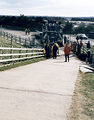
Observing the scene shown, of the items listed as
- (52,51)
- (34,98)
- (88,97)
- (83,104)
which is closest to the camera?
(83,104)

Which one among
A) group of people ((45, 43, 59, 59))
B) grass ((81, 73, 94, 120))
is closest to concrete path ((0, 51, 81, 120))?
grass ((81, 73, 94, 120))

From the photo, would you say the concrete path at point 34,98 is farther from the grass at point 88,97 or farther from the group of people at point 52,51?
the group of people at point 52,51

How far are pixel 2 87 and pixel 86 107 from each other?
2783 millimetres

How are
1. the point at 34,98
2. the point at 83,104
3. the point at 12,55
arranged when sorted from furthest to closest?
the point at 12,55 → the point at 34,98 → the point at 83,104

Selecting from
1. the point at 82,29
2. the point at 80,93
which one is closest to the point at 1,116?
the point at 80,93

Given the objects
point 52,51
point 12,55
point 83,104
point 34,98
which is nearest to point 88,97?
point 83,104

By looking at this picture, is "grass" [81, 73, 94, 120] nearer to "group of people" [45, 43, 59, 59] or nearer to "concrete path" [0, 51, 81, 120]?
"concrete path" [0, 51, 81, 120]

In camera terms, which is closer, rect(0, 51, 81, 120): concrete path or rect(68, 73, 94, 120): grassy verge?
rect(0, 51, 81, 120): concrete path

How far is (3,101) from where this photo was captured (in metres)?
6.85

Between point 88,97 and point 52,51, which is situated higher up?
point 88,97

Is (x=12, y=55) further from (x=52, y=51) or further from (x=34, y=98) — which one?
(x=52, y=51)

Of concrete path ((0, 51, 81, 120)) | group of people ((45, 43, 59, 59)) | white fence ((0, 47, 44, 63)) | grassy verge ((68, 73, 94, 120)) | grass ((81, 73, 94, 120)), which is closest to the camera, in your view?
concrete path ((0, 51, 81, 120))

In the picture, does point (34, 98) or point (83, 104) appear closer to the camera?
point (83, 104)

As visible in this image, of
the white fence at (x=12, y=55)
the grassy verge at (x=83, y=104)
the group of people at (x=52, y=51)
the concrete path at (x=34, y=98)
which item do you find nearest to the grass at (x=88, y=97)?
the grassy verge at (x=83, y=104)
